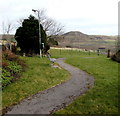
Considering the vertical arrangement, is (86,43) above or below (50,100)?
above

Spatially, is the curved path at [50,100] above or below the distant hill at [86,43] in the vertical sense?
below

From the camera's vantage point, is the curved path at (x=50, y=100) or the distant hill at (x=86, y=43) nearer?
the curved path at (x=50, y=100)

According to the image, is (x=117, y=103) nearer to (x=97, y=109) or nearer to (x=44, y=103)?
(x=97, y=109)

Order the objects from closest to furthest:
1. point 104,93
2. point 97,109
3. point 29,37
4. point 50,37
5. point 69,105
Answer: point 97,109
point 69,105
point 104,93
point 29,37
point 50,37

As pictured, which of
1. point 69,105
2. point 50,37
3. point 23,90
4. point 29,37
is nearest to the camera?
point 69,105

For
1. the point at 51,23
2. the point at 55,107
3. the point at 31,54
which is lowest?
the point at 55,107

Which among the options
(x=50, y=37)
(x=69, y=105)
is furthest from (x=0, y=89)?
(x=50, y=37)

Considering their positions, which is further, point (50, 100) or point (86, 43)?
point (86, 43)

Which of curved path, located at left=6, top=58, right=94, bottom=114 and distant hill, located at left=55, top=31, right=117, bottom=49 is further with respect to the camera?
distant hill, located at left=55, top=31, right=117, bottom=49

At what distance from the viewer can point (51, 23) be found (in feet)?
102

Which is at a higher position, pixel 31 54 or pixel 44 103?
pixel 31 54

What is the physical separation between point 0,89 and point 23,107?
2.07 m

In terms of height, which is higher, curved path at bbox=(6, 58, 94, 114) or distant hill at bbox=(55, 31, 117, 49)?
distant hill at bbox=(55, 31, 117, 49)

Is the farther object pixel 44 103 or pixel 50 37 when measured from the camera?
pixel 50 37
